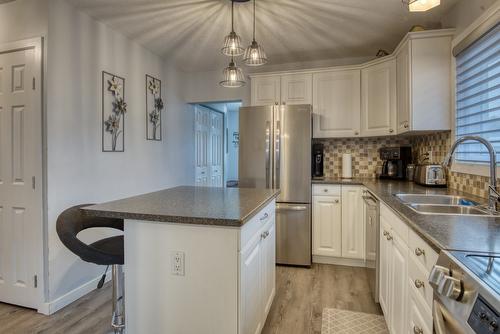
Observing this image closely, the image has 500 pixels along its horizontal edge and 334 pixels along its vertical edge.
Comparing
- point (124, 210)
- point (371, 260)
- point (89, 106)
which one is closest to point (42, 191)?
point (89, 106)

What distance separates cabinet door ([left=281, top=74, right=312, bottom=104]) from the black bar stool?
8.03 feet

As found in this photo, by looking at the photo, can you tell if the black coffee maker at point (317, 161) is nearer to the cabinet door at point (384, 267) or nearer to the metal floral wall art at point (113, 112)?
the cabinet door at point (384, 267)

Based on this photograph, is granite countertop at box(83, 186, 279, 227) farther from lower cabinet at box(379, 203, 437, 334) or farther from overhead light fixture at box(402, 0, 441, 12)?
overhead light fixture at box(402, 0, 441, 12)

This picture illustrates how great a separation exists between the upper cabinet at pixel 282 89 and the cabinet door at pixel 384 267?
1.90 meters

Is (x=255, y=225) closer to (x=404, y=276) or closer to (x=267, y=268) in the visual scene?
(x=267, y=268)

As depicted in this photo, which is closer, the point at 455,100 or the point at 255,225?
the point at 255,225

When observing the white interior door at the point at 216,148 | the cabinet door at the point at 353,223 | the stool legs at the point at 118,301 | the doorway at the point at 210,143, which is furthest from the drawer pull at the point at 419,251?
the white interior door at the point at 216,148

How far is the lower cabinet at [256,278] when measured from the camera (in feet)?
4.78

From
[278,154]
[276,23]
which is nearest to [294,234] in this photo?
[278,154]

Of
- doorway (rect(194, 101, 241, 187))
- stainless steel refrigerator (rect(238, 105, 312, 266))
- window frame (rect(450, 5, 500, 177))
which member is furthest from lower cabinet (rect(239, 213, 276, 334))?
doorway (rect(194, 101, 241, 187))

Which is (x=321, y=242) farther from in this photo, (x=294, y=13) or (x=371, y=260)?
(x=294, y=13)

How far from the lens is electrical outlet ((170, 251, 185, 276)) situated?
1.47 m

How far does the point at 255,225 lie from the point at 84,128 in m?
1.90

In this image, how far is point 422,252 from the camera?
122 cm
